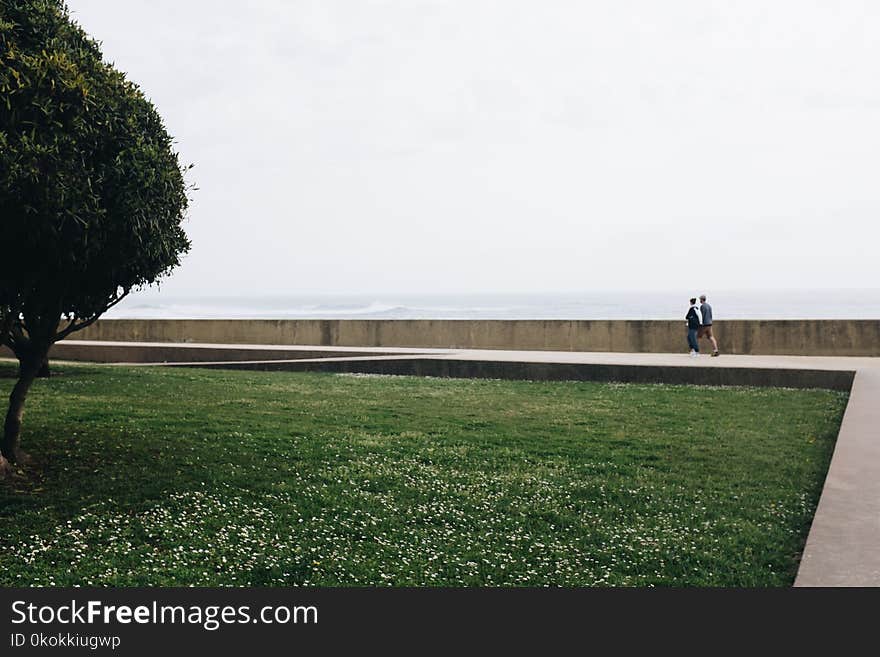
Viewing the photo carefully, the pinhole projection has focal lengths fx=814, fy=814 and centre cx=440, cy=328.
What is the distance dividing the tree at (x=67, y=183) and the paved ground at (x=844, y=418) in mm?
5573

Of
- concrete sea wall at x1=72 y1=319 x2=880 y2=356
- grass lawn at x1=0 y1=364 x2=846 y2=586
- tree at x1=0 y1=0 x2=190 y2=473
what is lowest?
grass lawn at x1=0 y1=364 x2=846 y2=586

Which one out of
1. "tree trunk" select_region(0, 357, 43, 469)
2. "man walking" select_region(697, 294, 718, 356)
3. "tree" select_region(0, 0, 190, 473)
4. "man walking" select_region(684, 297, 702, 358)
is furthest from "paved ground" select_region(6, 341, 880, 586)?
"tree trunk" select_region(0, 357, 43, 469)

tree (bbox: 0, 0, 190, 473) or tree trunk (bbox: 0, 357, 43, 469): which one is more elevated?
tree (bbox: 0, 0, 190, 473)

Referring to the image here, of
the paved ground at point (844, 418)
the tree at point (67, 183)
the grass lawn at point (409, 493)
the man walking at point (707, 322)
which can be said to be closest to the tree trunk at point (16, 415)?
the tree at point (67, 183)

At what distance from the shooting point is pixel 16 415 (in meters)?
7.55

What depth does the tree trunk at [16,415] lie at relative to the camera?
741 centimetres

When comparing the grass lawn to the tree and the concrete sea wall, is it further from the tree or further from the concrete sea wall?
the concrete sea wall

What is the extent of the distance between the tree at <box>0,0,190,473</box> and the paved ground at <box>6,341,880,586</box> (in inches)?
219

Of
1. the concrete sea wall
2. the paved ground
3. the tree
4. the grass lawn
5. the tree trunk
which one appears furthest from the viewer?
the concrete sea wall

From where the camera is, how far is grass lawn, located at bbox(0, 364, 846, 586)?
5.09m

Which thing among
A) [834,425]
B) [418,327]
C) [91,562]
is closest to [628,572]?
[91,562]

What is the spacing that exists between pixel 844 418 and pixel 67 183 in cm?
871

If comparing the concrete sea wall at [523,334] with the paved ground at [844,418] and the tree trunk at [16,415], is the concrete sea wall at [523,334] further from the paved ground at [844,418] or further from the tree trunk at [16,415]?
the tree trunk at [16,415]

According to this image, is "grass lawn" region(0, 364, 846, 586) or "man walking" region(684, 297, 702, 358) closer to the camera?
"grass lawn" region(0, 364, 846, 586)
